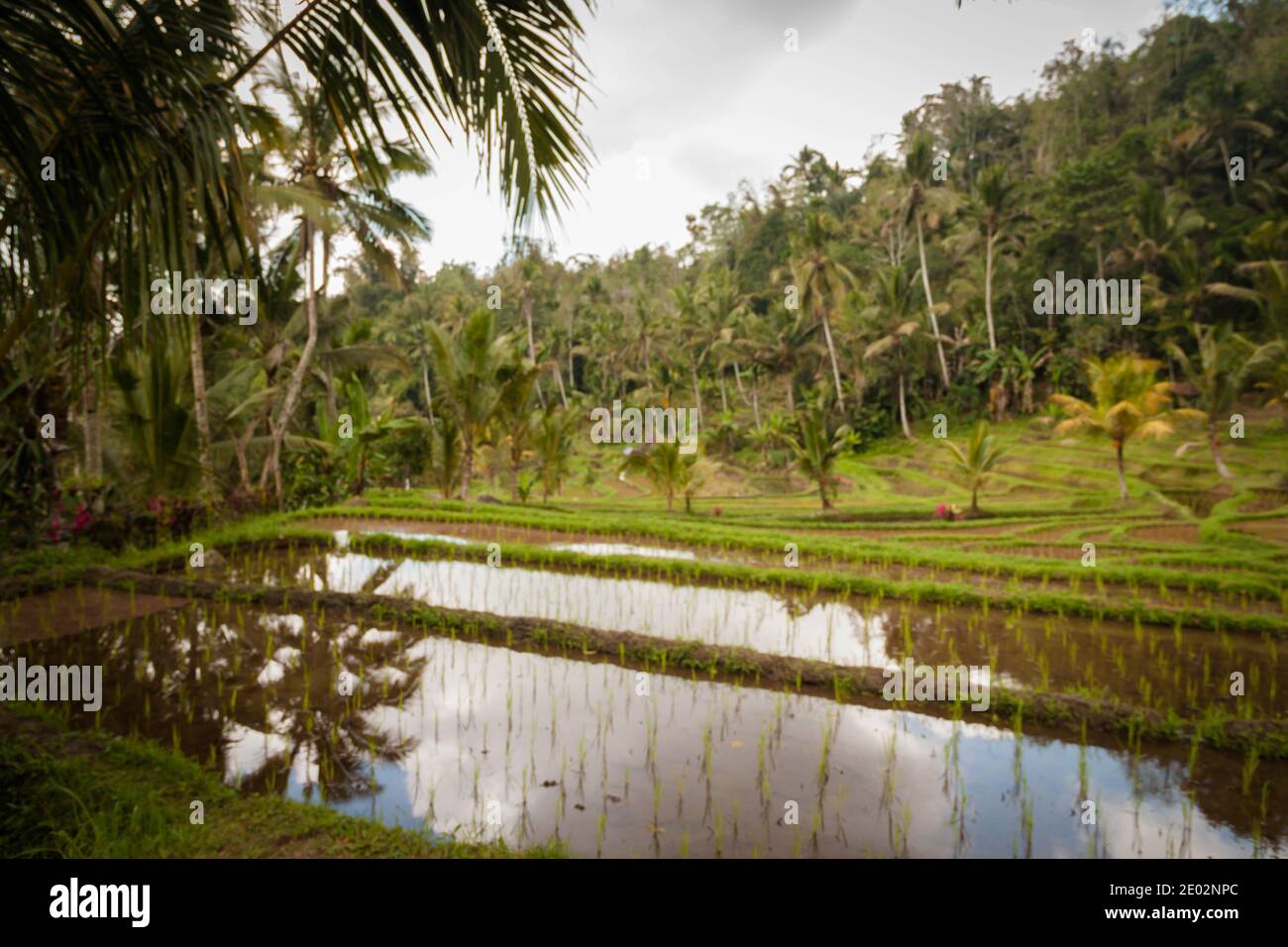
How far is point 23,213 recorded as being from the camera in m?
2.12

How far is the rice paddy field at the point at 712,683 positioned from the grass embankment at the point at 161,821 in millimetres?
215

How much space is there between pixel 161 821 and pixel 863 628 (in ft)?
17.1

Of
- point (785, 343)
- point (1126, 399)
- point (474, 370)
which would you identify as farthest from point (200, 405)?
point (785, 343)

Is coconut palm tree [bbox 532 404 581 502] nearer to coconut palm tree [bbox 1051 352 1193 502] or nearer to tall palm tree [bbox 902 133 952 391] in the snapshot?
coconut palm tree [bbox 1051 352 1193 502]

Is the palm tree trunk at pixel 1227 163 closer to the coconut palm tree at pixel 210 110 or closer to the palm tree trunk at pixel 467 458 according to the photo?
the palm tree trunk at pixel 467 458

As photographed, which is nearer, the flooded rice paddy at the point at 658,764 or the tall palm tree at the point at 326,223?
the flooded rice paddy at the point at 658,764

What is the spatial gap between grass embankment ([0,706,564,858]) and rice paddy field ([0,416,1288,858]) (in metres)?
0.22

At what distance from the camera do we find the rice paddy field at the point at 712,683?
10.3ft

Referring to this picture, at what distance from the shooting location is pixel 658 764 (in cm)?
361

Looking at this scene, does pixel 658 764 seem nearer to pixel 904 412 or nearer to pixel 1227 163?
pixel 904 412

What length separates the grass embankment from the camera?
249 centimetres

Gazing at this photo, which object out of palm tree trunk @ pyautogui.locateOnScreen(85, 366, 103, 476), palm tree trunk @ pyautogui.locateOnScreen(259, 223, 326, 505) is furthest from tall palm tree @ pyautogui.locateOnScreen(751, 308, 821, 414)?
palm tree trunk @ pyautogui.locateOnScreen(85, 366, 103, 476)

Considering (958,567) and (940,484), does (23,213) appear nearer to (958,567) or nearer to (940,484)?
(958,567)

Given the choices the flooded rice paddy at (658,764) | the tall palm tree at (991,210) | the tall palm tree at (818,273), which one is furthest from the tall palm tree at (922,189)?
the flooded rice paddy at (658,764)
